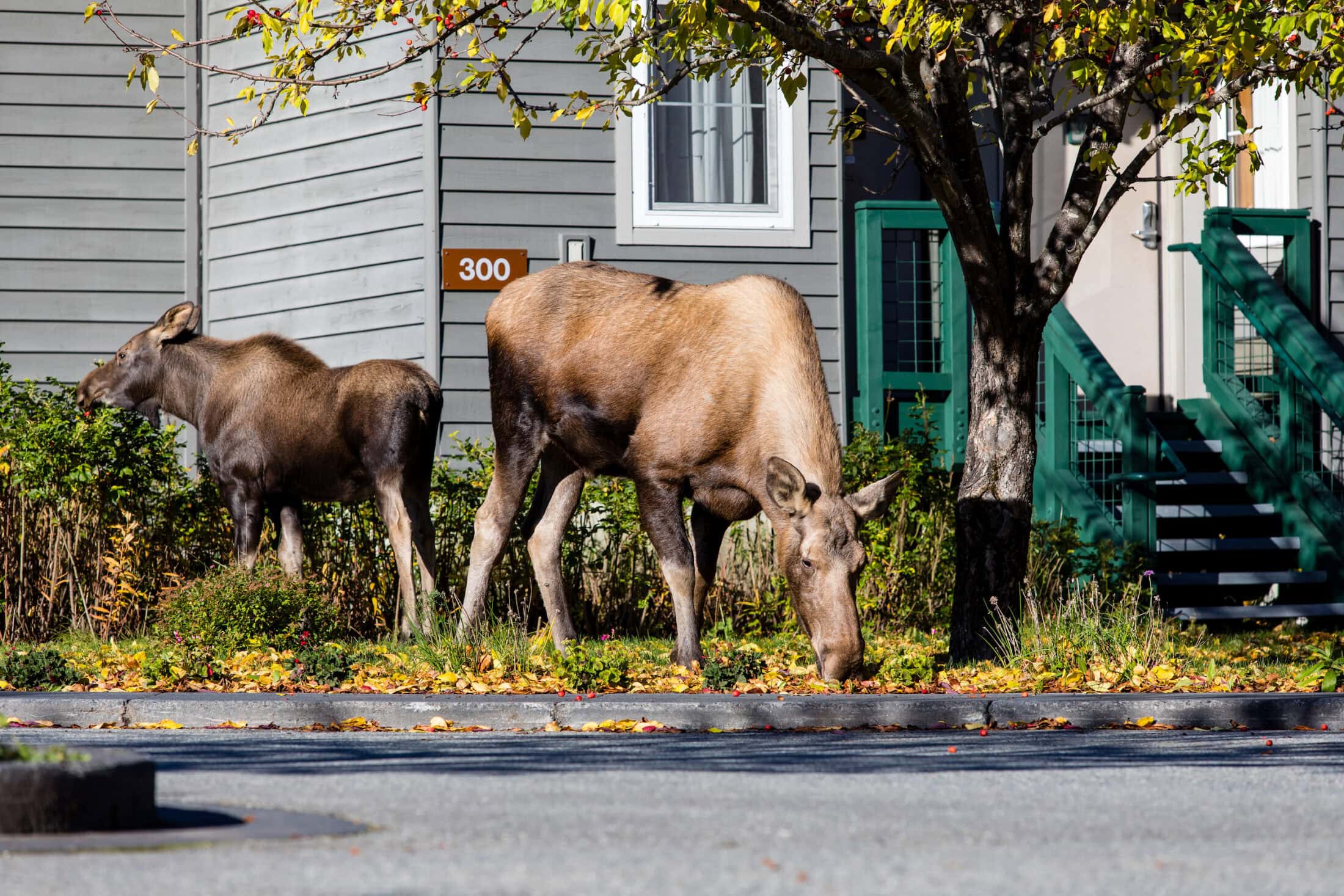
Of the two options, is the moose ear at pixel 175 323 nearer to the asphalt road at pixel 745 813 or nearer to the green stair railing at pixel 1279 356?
the asphalt road at pixel 745 813

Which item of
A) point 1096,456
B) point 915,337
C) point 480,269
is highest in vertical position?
point 480,269

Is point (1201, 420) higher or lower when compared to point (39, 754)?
higher

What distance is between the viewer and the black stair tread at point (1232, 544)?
1499 centimetres

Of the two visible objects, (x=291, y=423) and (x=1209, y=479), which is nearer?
(x=291, y=423)

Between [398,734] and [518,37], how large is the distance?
7.82 metres

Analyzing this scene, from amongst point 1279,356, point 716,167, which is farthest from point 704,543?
point 1279,356

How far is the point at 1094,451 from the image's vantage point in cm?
1502

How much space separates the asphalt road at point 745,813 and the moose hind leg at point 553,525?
113 inches

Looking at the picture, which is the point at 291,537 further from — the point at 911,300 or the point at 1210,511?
the point at 1210,511

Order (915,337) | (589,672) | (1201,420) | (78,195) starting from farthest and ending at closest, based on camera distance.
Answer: (1201,420), (78,195), (915,337), (589,672)

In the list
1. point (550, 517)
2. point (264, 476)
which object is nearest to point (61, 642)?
point (264, 476)

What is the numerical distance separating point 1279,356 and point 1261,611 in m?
2.35

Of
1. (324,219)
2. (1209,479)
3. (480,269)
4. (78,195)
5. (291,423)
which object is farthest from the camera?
(78,195)

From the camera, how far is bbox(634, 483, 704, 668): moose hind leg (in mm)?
10641
